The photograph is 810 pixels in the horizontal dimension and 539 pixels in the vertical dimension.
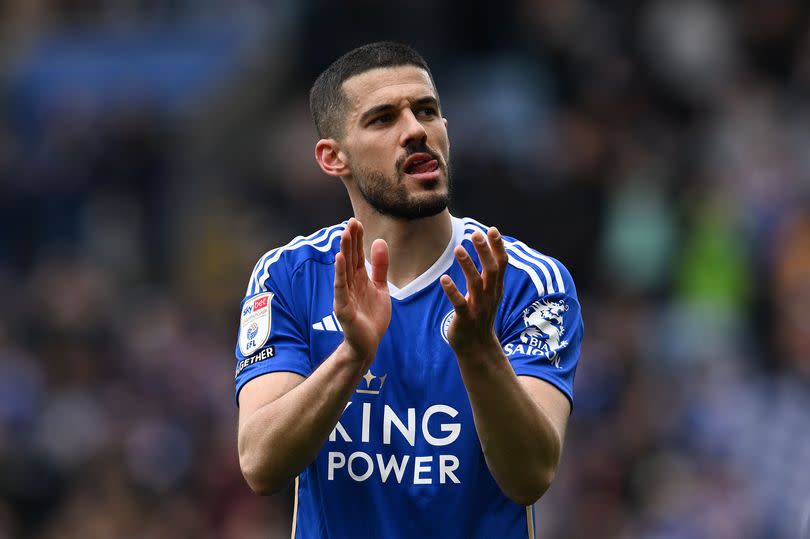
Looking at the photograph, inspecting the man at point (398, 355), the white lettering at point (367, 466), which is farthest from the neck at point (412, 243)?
the white lettering at point (367, 466)

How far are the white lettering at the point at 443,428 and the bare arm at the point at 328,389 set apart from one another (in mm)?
475

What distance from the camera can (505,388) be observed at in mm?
4598

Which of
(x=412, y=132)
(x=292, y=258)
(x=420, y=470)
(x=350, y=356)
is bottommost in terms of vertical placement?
(x=420, y=470)

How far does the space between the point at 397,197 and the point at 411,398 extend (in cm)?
71

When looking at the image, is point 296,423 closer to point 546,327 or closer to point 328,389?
point 328,389

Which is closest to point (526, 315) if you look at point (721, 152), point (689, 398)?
point (689, 398)

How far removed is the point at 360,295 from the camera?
472 centimetres

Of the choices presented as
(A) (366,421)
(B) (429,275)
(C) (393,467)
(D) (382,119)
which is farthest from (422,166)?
(C) (393,467)

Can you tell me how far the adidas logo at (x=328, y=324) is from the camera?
5.23 meters

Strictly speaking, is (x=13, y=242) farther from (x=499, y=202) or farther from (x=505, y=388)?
(x=505, y=388)

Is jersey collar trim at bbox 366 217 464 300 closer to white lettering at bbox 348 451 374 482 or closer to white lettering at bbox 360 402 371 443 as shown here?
white lettering at bbox 360 402 371 443

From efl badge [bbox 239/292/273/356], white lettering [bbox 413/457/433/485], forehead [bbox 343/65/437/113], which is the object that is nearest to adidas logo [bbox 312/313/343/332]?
efl badge [bbox 239/292/273/356]

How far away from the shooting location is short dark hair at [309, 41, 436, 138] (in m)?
5.46

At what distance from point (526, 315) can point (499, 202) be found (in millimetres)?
6664
